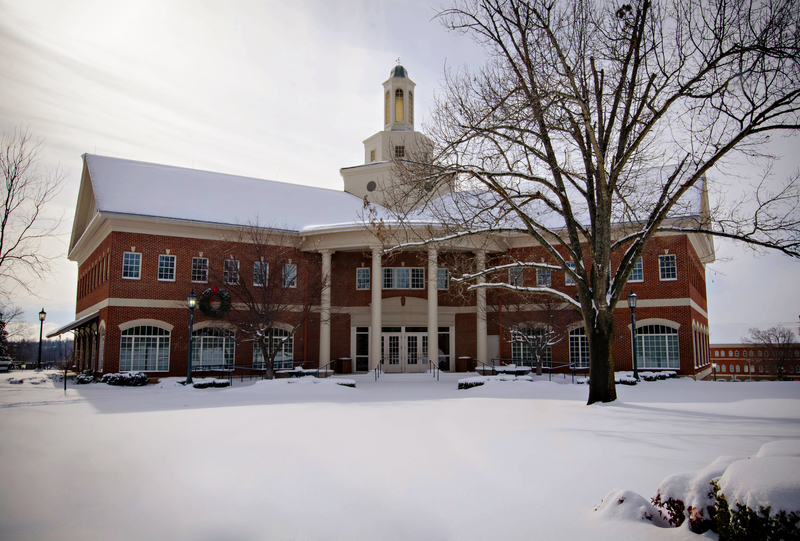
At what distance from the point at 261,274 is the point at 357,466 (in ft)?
60.4

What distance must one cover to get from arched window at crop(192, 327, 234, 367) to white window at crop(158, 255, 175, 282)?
291cm

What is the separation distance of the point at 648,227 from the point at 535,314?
16.0 m

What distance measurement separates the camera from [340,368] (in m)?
30.6

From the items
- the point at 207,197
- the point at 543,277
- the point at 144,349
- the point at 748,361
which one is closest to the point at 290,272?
the point at 207,197

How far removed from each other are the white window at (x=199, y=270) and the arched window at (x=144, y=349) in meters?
2.93

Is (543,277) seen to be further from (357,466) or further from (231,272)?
(357,466)

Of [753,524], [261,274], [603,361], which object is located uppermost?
[261,274]

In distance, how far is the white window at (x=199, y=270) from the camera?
91.5ft

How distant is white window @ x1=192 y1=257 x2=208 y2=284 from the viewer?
27.9 metres

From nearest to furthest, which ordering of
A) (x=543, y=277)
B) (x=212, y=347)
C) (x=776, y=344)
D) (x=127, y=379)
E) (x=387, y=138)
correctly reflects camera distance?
1. (x=127, y=379)
2. (x=212, y=347)
3. (x=543, y=277)
4. (x=387, y=138)
5. (x=776, y=344)

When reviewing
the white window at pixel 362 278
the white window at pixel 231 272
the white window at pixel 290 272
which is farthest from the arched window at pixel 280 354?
the white window at pixel 362 278

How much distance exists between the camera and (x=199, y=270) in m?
28.0

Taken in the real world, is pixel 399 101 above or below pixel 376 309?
above

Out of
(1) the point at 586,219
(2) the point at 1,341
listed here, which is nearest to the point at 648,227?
(1) the point at 586,219
